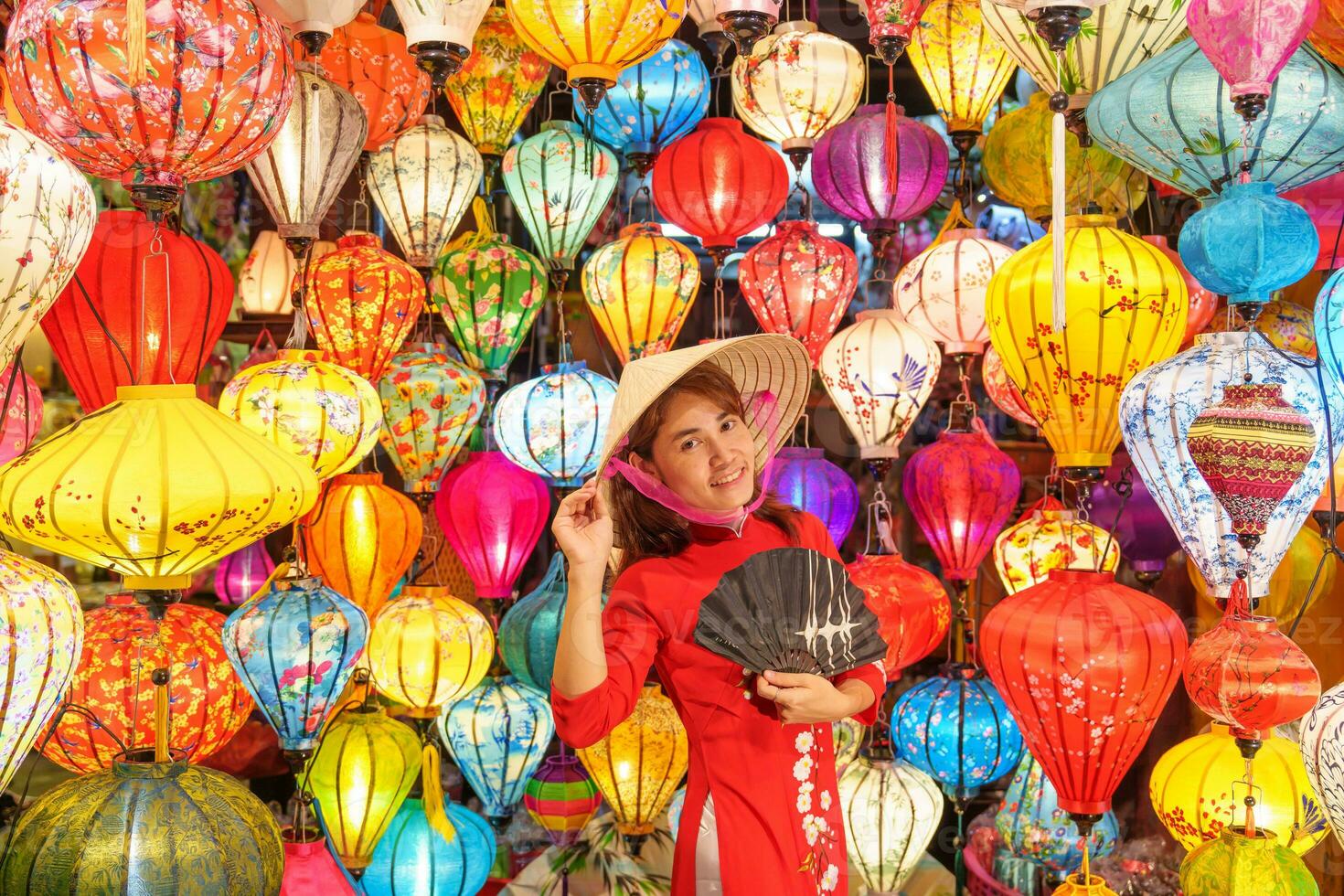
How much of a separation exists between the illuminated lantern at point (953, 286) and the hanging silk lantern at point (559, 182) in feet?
2.44

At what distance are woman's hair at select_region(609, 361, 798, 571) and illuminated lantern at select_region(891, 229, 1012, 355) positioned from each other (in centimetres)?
105

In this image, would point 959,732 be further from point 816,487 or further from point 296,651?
point 296,651

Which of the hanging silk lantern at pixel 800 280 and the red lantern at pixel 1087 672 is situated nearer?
the red lantern at pixel 1087 672

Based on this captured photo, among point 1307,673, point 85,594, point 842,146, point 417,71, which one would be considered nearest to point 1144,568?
point 1307,673

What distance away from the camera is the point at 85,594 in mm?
4109

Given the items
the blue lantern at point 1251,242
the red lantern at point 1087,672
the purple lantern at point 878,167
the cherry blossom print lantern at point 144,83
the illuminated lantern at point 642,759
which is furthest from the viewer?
the purple lantern at point 878,167

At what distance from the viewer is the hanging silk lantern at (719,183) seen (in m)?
2.84

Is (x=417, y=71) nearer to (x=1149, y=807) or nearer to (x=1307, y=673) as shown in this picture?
(x=1307, y=673)

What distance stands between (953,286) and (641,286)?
72 centimetres

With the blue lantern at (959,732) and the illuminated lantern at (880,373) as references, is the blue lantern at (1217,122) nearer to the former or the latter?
the illuminated lantern at (880,373)

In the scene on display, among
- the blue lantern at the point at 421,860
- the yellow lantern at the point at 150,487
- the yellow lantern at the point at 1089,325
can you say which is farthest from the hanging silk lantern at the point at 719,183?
the blue lantern at the point at 421,860

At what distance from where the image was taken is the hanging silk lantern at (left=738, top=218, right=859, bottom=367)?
9.37ft

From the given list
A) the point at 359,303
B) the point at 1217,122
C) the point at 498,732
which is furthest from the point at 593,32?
the point at 498,732

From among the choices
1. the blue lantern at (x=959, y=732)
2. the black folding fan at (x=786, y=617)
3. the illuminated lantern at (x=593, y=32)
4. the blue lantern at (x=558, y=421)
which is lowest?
the blue lantern at (x=959, y=732)
